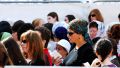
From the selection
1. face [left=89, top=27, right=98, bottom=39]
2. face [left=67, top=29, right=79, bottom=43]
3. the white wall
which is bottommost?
the white wall

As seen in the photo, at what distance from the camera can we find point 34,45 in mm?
6234

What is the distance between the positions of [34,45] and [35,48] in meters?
0.04

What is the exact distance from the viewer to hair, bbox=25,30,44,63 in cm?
620

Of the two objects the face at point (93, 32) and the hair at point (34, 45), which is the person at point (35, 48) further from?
the face at point (93, 32)

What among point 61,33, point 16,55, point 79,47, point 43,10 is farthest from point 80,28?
point 43,10

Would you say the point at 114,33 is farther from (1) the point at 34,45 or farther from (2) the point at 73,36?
(1) the point at 34,45

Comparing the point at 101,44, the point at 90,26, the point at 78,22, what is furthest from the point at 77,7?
the point at 101,44

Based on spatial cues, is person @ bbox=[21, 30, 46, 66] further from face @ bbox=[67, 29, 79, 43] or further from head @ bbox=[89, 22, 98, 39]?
head @ bbox=[89, 22, 98, 39]

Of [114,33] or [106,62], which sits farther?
[114,33]

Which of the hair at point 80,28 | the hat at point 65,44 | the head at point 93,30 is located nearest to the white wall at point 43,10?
the head at point 93,30

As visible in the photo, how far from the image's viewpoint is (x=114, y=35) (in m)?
7.55

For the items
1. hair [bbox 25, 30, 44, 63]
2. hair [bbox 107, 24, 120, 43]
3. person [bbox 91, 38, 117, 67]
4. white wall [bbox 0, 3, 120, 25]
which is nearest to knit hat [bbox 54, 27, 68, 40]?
hair [bbox 107, 24, 120, 43]

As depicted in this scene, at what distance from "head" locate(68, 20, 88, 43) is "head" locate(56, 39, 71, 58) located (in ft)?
1.91

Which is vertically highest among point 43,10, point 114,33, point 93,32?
point 114,33
